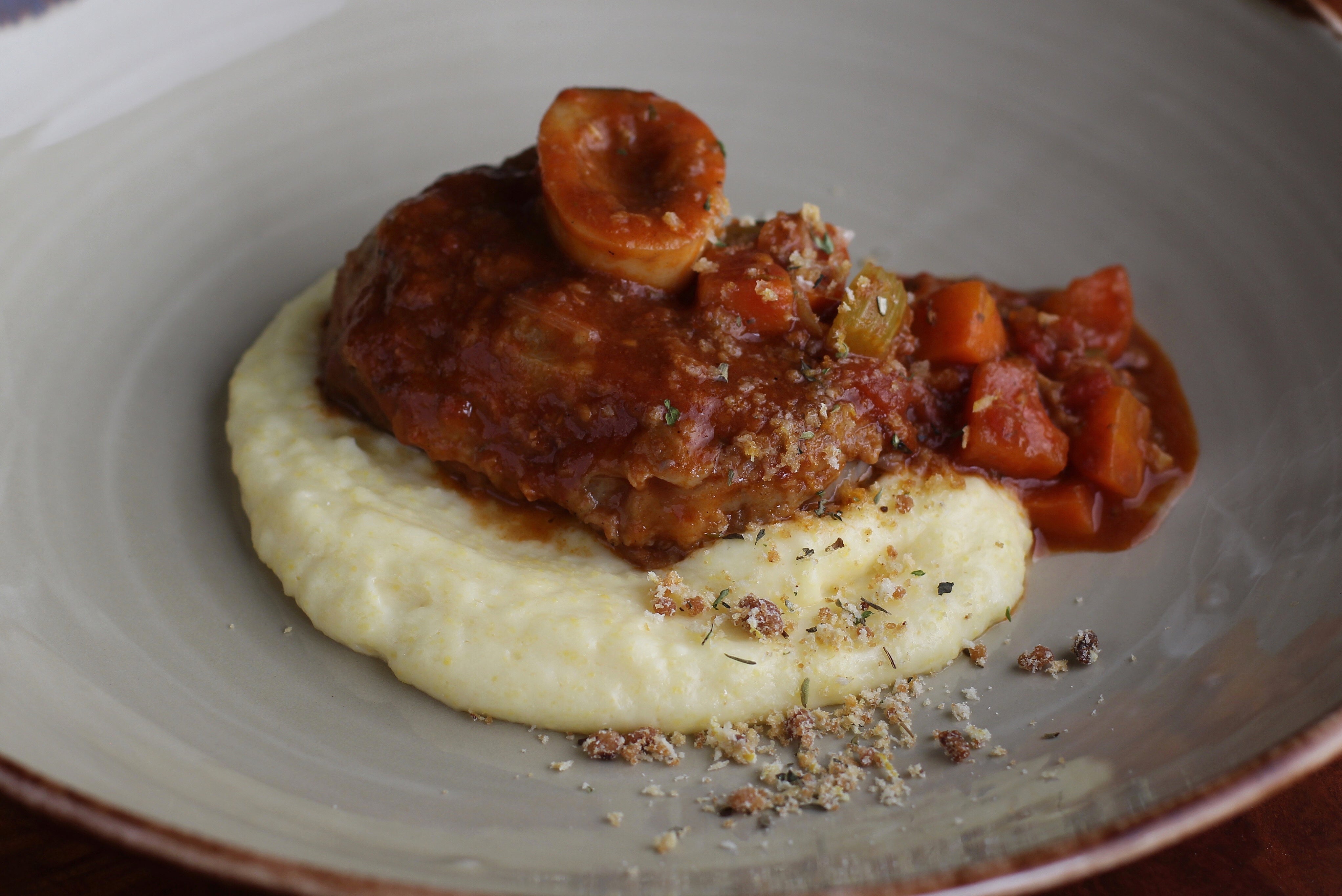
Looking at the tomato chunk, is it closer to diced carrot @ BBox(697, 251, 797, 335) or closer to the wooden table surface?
diced carrot @ BBox(697, 251, 797, 335)

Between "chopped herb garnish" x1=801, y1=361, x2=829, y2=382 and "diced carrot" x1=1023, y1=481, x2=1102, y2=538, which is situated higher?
"chopped herb garnish" x1=801, y1=361, x2=829, y2=382

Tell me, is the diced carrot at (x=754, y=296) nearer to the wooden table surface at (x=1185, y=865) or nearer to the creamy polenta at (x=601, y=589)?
the creamy polenta at (x=601, y=589)

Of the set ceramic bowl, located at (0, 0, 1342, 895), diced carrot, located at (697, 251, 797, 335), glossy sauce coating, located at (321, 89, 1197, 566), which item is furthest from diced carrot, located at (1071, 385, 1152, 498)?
diced carrot, located at (697, 251, 797, 335)

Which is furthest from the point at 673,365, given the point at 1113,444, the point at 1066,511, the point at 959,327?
the point at 1113,444

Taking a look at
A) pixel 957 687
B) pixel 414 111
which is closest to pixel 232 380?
pixel 414 111

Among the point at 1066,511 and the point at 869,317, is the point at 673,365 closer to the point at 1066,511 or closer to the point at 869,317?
the point at 869,317

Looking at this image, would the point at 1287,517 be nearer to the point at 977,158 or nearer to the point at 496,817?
the point at 977,158
